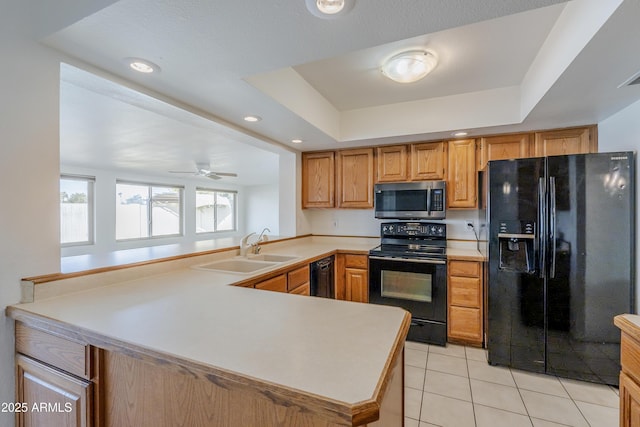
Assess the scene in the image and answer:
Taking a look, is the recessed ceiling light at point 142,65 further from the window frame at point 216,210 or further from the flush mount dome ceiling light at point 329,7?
the window frame at point 216,210

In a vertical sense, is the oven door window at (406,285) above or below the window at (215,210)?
below

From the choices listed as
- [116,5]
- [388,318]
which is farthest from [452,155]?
[116,5]

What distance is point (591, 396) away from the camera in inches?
76.5

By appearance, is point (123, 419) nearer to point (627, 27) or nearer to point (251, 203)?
point (627, 27)

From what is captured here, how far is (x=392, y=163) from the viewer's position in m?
3.18

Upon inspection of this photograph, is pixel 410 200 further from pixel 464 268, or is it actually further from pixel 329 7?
pixel 329 7

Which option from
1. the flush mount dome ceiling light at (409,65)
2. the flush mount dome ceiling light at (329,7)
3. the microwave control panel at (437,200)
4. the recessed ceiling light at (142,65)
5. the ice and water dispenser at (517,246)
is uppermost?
the flush mount dome ceiling light at (409,65)

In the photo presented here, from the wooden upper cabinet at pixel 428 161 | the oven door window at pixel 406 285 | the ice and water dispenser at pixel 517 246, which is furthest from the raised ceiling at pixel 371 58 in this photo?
the oven door window at pixel 406 285

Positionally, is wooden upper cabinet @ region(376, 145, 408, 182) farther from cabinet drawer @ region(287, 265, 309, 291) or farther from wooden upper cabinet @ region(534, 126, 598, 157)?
cabinet drawer @ region(287, 265, 309, 291)

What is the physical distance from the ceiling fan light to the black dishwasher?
6.41 feet

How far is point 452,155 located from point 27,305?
10.9ft

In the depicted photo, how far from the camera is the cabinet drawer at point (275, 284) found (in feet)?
6.26

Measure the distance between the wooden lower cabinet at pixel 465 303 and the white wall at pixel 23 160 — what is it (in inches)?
A: 114

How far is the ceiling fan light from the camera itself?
1.05 m
